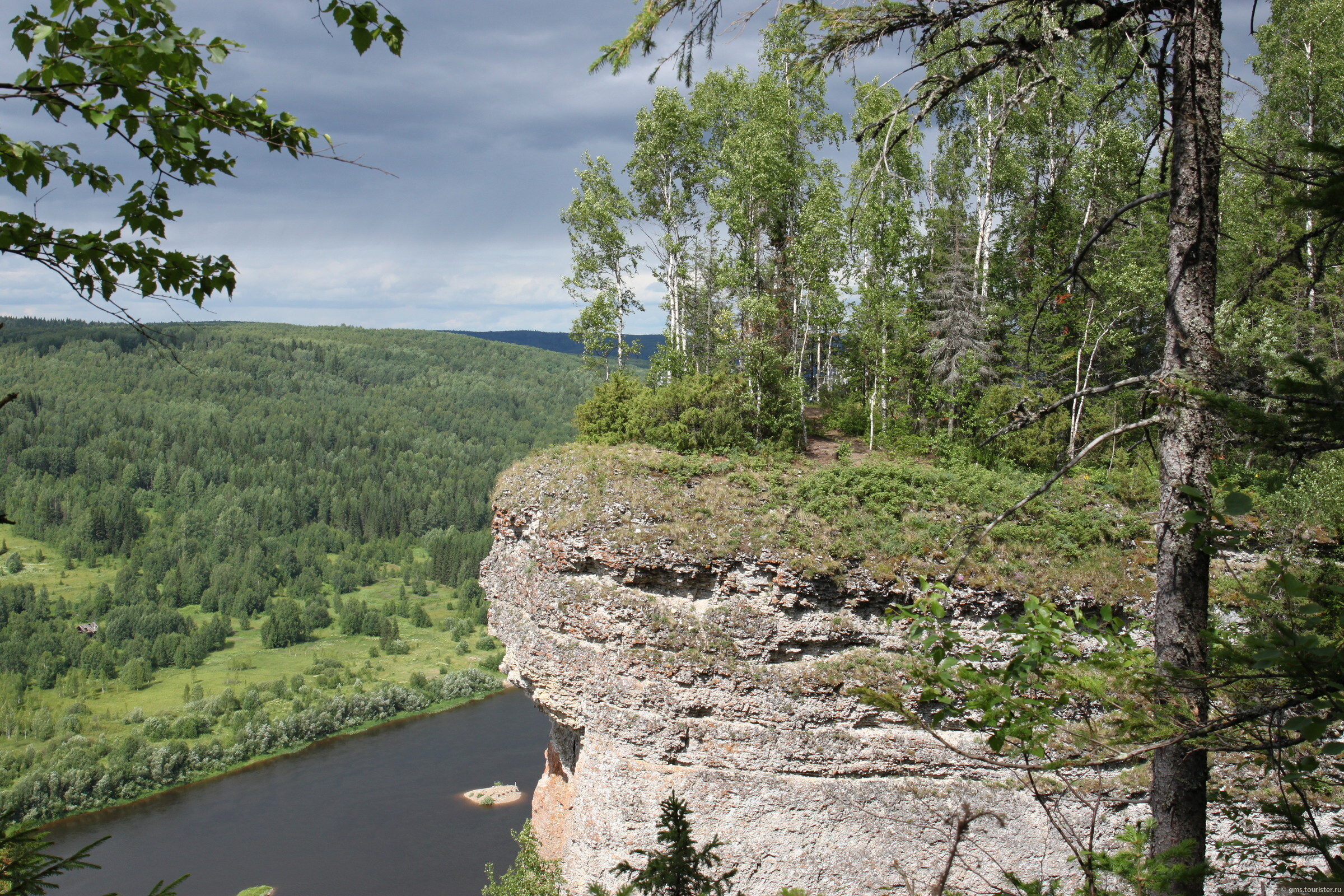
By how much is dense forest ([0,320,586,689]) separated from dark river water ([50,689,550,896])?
34.3 metres

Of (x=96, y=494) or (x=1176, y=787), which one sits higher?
(x=1176, y=787)

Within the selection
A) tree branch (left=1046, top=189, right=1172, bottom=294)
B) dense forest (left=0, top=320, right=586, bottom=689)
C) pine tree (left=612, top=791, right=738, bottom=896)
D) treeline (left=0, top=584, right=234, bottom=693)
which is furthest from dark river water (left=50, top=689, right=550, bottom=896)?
treeline (left=0, top=584, right=234, bottom=693)

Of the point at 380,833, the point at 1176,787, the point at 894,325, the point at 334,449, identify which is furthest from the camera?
the point at 334,449

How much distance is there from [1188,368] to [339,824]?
51.2 m

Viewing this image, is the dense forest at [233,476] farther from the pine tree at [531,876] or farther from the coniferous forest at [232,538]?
the pine tree at [531,876]

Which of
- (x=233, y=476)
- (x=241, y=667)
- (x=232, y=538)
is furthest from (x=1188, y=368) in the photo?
(x=233, y=476)

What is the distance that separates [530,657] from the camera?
15219mm

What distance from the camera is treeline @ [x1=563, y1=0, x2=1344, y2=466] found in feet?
54.5

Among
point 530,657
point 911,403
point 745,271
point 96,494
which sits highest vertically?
point 745,271

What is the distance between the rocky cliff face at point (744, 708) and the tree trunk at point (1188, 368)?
8356mm

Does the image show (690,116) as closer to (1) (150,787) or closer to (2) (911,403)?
(2) (911,403)

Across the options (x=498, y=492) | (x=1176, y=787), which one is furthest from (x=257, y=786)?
(x=1176, y=787)

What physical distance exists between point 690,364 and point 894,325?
5732mm

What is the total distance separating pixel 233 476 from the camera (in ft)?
442
